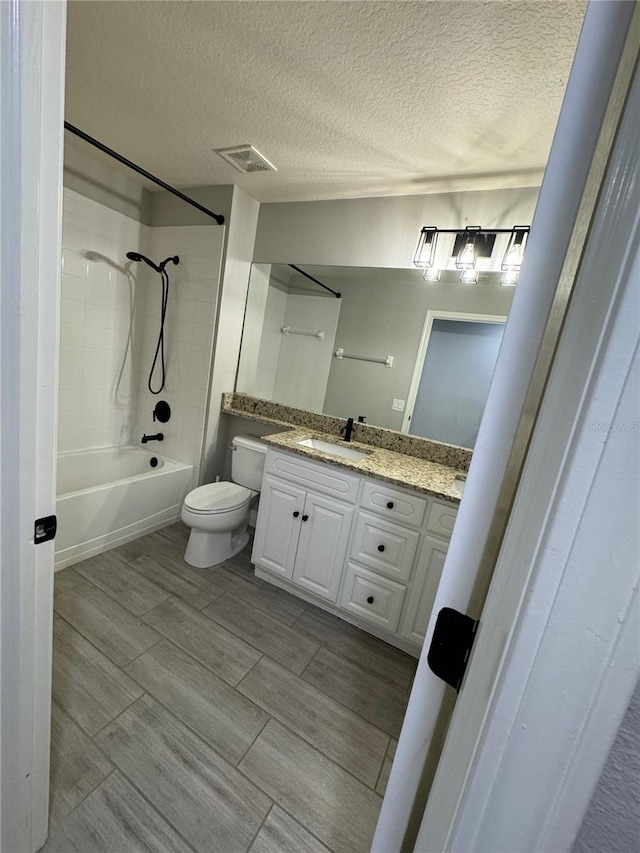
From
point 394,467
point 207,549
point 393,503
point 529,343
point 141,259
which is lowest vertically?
point 207,549

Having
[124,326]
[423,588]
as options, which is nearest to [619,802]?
[423,588]

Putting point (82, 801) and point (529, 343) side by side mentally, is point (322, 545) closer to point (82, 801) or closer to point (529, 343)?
point (82, 801)

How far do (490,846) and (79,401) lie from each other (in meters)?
3.02

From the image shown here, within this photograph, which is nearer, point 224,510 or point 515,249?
point 515,249

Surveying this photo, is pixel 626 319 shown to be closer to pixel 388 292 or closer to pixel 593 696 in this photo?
pixel 593 696

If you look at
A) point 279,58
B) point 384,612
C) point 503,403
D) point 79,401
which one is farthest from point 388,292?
point 79,401

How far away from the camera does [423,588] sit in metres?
1.62

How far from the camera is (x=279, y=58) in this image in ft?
4.07

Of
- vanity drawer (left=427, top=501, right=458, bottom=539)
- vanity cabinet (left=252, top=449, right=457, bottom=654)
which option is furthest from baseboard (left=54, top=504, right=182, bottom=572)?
vanity drawer (left=427, top=501, right=458, bottom=539)

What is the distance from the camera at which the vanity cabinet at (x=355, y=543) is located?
5.33 feet

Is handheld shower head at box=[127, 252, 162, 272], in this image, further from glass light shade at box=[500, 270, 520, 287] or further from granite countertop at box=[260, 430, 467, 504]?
glass light shade at box=[500, 270, 520, 287]

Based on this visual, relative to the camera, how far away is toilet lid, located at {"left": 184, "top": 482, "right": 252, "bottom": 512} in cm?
208

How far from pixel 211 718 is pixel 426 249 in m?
2.42

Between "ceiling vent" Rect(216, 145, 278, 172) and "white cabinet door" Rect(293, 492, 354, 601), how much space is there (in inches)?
73.9
